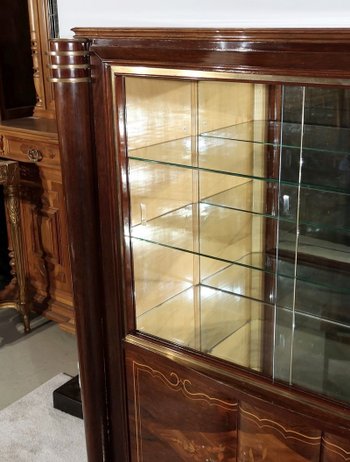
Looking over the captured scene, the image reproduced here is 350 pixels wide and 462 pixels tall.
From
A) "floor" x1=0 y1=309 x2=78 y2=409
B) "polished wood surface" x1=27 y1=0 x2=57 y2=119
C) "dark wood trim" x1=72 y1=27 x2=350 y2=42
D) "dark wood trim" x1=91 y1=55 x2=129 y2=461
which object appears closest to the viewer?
"dark wood trim" x1=72 y1=27 x2=350 y2=42

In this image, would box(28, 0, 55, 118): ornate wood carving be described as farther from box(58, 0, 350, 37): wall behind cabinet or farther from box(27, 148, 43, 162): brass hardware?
box(58, 0, 350, 37): wall behind cabinet

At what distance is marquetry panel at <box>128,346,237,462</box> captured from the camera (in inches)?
40.4

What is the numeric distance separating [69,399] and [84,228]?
73 centimetres

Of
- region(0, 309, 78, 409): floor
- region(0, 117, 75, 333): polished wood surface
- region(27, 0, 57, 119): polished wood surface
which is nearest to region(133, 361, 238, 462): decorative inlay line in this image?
region(0, 309, 78, 409): floor

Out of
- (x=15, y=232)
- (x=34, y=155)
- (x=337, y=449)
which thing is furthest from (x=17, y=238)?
(x=337, y=449)

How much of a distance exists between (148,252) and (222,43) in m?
0.45

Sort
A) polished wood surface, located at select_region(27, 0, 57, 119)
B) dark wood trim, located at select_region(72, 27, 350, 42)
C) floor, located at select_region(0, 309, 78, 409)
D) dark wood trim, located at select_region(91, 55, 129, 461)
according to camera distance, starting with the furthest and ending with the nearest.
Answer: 1. polished wood surface, located at select_region(27, 0, 57, 119)
2. floor, located at select_region(0, 309, 78, 409)
3. dark wood trim, located at select_region(91, 55, 129, 461)
4. dark wood trim, located at select_region(72, 27, 350, 42)

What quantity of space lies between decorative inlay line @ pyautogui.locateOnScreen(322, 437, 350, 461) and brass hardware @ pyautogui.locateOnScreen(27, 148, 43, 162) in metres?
1.36

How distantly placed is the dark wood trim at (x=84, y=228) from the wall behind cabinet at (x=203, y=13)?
0.09 m

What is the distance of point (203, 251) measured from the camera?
1.18 meters

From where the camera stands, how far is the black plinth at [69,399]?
5.29 feet

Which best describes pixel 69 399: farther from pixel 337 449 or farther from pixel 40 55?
pixel 40 55

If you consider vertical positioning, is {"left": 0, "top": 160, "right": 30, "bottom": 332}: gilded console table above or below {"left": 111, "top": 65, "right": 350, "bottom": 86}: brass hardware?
below

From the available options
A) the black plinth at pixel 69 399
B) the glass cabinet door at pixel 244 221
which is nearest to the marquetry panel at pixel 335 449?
the glass cabinet door at pixel 244 221
